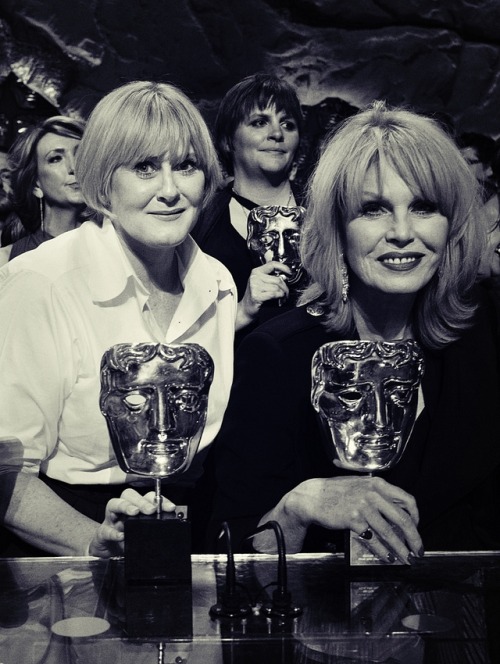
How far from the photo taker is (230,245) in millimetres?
2725

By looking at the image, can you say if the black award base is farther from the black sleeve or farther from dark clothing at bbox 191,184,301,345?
dark clothing at bbox 191,184,301,345

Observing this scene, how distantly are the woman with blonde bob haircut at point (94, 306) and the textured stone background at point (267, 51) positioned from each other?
114mm

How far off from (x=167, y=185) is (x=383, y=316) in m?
0.69

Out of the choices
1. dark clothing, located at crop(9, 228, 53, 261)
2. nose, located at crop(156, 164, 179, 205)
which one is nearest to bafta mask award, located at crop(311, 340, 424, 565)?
nose, located at crop(156, 164, 179, 205)

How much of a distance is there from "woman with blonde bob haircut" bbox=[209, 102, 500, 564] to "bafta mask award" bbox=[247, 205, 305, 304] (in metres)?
0.03

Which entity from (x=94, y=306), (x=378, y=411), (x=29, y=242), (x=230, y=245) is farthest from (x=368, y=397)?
(x=29, y=242)

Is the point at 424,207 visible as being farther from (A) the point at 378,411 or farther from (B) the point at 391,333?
(A) the point at 378,411

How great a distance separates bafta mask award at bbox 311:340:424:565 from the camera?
2236mm

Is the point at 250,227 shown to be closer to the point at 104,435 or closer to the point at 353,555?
the point at 104,435

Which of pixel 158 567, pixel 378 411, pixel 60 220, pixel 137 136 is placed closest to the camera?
pixel 158 567

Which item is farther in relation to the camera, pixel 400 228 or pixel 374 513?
pixel 400 228

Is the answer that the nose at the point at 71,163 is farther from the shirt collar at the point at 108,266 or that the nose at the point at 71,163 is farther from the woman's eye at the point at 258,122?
the woman's eye at the point at 258,122

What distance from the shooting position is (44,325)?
8.39 ft

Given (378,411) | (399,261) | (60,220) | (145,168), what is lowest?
(378,411)
